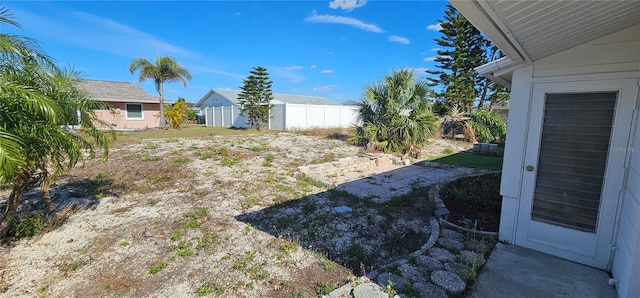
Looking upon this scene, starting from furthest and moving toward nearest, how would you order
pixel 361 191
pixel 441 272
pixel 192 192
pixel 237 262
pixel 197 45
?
pixel 197 45 < pixel 361 191 < pixel 192 192 < pixel 237 262 < pixel 441 272

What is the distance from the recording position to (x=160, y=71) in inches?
724

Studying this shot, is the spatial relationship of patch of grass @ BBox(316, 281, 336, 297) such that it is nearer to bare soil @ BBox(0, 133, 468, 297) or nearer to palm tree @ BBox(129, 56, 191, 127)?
bare soil @ BBox(0, 133, 468, 297)

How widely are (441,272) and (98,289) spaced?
3.05 metres

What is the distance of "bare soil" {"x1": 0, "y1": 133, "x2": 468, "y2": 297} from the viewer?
245 centimetres

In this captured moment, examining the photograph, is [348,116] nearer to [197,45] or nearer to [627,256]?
[197,45]

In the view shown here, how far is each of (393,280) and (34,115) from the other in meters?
3.42

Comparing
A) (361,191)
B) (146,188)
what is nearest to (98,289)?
(146,188)

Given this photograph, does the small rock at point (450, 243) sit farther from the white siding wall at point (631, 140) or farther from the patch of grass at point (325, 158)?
the patch of grass at point (325, 158)

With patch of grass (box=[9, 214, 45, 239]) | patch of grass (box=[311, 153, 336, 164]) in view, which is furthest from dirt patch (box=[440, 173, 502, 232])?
patch of grass (box=[9, 214, 45, 239])

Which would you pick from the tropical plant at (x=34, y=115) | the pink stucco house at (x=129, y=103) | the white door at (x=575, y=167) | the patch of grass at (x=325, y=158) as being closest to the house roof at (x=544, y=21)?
the white door at (x=575, y=167)

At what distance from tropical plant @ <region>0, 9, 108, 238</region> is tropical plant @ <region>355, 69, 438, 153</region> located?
806 cm

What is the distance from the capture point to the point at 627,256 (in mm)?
2088

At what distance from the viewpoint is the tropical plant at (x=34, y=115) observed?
2.12 m

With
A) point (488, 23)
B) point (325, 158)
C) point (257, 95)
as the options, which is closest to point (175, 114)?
point (257, 95)
